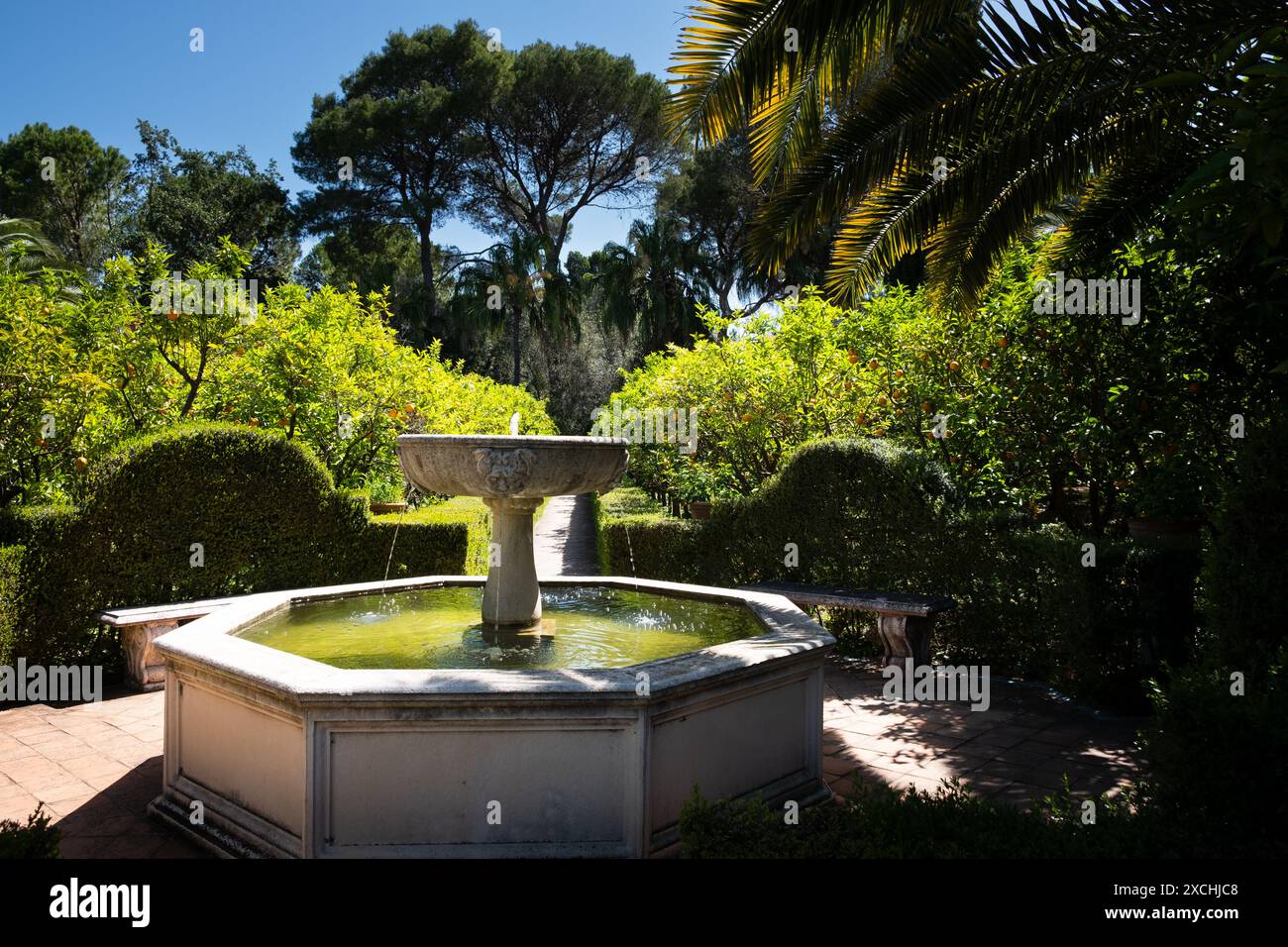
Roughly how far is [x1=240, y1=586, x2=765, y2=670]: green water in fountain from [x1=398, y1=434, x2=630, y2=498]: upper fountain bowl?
809 millimetres

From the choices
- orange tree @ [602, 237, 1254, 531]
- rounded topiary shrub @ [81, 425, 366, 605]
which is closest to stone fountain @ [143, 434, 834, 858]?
rounded topiary shrub @ [81, 425, 366, 605]

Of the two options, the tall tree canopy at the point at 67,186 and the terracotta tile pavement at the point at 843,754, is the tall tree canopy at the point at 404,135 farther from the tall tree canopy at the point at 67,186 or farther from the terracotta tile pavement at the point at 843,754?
the terracotta tile pavement at the point at 843,754

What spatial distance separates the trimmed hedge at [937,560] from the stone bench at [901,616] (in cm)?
31

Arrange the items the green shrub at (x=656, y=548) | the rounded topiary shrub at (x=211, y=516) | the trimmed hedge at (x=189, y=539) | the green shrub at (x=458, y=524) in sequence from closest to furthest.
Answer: the trimmed hedge at (x=189, y=539) → the rounded topiary shrub at (x=211, y=516) → the green shrub at (x=458, y=524) → the green shrub at (x=656, y=548)

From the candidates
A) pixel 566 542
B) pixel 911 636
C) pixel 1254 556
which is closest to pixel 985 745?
pixel 911 636

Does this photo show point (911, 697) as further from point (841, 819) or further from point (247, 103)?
point (247, 103)

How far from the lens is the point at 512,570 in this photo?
476 centimetres

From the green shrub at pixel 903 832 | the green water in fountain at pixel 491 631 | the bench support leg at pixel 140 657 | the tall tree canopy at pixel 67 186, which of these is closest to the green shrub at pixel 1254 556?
the green shrub at pixel 903 832

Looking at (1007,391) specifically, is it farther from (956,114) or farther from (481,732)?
(481,732)

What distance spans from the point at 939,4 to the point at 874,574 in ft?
13.5

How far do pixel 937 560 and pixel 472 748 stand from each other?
14.7ft

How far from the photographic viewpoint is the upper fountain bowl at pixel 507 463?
4121 mm

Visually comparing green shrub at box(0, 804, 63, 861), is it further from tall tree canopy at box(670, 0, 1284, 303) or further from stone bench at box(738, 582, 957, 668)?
stone bench at box(738, 582, 957, 668)
